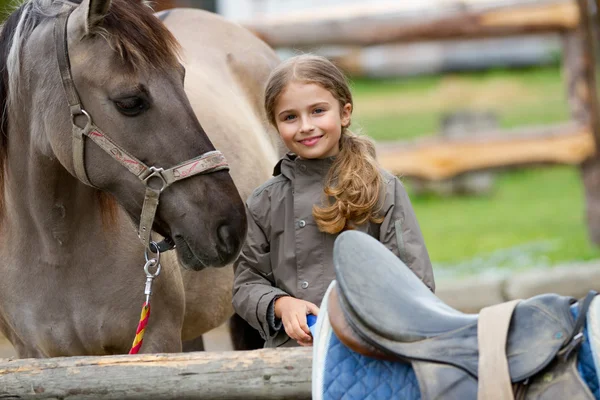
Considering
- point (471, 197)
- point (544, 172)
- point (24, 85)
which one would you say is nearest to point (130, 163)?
point (24, 85)

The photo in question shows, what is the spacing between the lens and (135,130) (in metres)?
2.29

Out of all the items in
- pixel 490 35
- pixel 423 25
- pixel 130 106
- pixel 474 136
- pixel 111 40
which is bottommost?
pixel 474 136

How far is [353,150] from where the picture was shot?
234cm

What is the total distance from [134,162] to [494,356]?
4.09 feet

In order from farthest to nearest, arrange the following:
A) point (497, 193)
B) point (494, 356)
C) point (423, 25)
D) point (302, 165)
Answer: point (497, 193) < point (423, 25) < point (302, 165) < point (494, 356)

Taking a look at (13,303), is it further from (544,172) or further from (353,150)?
(544,172)

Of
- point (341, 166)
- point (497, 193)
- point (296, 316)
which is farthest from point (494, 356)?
point (497, 193)

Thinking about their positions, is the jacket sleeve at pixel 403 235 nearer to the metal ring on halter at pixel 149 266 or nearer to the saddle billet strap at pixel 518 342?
the metal ring on halter at pixel 149 266

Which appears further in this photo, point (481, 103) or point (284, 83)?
point (481, 103)

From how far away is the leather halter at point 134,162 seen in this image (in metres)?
2.26

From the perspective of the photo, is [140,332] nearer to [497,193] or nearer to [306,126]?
[306,126]

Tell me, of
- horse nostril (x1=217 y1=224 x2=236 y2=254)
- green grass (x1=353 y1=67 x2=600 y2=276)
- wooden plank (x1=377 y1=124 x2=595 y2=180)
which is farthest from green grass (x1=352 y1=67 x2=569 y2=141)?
horse nostril (x1=217 y1=224 x2=236 y2=254)

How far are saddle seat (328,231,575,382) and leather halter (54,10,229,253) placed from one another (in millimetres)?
822

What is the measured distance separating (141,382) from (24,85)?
1.05 metres
